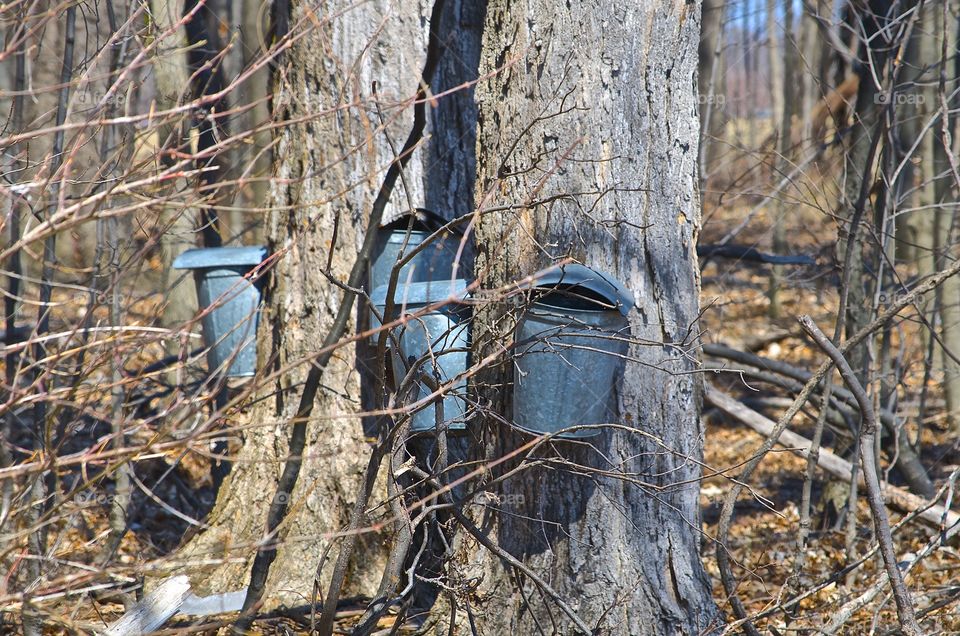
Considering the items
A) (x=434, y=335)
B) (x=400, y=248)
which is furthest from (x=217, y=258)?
(x=434, y=335)

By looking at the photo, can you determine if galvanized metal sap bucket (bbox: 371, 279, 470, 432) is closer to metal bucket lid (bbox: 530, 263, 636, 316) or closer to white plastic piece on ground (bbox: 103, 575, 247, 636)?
metal bucket lid (bbox: 530, 263, 636, 316)

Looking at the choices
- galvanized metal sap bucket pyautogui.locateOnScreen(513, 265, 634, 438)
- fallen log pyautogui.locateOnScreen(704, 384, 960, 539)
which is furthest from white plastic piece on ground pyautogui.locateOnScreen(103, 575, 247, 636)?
fallen log pyautogui.locateOnScreen(704, 384, 960, 539)

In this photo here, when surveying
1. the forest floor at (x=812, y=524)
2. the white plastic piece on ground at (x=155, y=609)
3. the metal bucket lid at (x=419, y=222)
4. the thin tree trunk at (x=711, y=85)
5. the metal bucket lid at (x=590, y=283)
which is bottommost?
the forest floor at (x=812, y=524)

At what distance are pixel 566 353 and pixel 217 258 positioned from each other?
6.17ft

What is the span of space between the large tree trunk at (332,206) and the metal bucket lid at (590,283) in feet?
4.93

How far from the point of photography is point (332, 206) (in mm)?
4117

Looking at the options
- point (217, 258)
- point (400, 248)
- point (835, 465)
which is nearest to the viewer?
point (400, 248)

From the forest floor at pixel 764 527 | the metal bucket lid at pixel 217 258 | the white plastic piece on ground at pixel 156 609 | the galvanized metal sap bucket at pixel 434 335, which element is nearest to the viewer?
the white plastic piece on ground at pixel 156 609

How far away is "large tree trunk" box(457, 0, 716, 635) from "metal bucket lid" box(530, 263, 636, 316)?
26 cm

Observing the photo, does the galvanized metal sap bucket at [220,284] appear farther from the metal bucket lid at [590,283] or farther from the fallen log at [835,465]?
the fallen log at [835,465]

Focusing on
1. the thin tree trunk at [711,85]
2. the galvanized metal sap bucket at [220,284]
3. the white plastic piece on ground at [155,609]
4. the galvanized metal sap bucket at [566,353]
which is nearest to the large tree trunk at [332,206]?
the galvanized metal sap bucket at [220,284]

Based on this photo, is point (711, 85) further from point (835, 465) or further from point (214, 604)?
point (214, 604)

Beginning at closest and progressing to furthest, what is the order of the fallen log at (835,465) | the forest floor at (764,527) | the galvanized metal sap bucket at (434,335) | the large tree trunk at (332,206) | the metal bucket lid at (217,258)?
the galvanized metal sap bucket at (434,335) < the forest floor at (764,527) < the metal bucket lid at (217,258) < the large tree trunk at (332,206) < the fallen log at (835,465)

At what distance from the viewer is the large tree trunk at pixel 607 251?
3.03m
